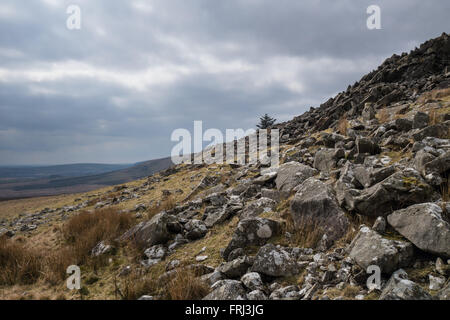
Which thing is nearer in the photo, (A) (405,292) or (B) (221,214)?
(A) (405,292)

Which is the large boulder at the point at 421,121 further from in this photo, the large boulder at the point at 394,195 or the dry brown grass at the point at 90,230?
the dry brown grass at the point at 90,230

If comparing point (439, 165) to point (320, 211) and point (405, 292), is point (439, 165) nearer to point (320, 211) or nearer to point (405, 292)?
point (320, 211)

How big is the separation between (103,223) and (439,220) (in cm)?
941

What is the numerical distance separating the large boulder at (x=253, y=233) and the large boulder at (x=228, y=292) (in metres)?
1.43

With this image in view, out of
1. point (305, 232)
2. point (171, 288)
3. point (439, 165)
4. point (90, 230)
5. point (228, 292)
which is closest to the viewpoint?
point (228, 292)

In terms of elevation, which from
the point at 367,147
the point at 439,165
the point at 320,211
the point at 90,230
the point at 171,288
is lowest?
the point at 90,230

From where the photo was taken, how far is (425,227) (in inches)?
133

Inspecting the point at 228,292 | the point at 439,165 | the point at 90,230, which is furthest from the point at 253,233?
the point at 90,230

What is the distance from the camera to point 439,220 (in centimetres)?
331

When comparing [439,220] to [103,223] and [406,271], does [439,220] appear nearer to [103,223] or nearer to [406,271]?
[406,271]

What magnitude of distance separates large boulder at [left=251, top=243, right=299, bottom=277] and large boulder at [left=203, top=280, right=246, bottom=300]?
0.53 meters

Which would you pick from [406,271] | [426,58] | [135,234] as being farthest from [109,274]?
[426,58]

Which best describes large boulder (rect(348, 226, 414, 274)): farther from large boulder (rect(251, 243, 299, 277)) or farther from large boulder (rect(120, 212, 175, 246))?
large boulder (rect(120, 212, 175, 246))

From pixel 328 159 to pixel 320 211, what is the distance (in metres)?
3.33
